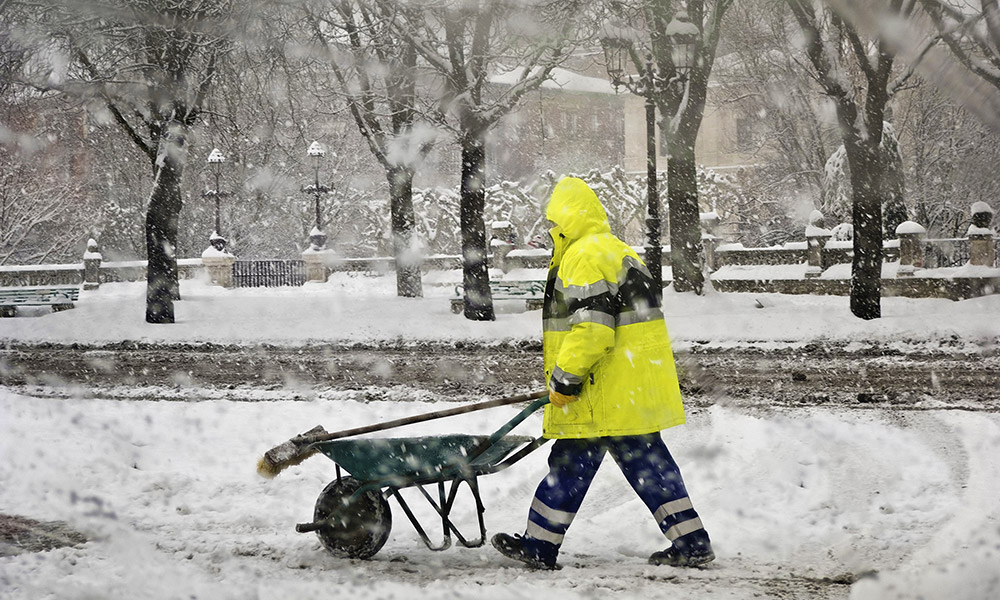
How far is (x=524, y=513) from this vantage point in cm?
538

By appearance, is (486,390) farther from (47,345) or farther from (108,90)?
(108,90)

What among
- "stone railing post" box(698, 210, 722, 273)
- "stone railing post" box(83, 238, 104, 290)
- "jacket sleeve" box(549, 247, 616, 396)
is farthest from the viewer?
"stone railing post" box(83, 238, 104, 290)

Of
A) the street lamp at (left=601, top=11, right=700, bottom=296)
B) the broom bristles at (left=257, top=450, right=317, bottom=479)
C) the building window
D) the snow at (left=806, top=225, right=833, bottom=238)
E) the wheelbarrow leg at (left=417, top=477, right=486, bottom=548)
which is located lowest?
the wheelbarrow leg at (left=417, top=477, right=486, bottom=548)

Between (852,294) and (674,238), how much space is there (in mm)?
4030

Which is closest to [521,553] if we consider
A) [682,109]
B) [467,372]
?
[467,372]

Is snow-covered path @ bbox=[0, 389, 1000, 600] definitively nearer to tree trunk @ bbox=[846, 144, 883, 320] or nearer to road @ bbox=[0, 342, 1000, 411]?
road @ bbox=[0, 342, 1000, 411]

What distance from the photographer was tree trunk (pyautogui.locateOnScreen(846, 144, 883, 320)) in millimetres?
15422

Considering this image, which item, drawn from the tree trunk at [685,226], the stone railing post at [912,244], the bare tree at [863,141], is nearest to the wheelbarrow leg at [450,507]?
the bare tree at [863,141]

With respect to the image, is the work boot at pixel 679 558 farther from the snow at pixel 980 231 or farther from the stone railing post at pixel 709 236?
the stone railing post at pixel 709 236

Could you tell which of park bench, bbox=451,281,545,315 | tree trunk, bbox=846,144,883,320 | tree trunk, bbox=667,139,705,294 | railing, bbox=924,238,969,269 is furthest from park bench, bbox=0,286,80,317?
railing, bbox=924,238,969,269

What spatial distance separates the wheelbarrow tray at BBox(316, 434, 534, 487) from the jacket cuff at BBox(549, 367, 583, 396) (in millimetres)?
586

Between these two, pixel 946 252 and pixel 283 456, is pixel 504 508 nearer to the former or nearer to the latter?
pixel 283 456

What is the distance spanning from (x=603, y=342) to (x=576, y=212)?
667 millimetres

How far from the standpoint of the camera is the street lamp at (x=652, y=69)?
48.6ft
